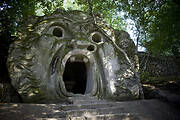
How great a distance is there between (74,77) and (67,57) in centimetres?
416

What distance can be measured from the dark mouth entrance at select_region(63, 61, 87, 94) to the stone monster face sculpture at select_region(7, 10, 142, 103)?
262 cm

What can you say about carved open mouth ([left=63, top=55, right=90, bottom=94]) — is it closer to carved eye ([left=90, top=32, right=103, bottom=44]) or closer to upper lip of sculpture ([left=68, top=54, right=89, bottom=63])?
upper lip of sculpture ([left=68, top=54, right=89, bottom=63])

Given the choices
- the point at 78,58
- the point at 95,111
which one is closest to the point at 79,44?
the point at 78,58

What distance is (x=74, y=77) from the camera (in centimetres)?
957

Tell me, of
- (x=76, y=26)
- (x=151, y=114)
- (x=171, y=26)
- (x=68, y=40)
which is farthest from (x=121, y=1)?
Result: (x=151, y=114)


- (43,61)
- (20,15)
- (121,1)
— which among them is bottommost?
(43,61)

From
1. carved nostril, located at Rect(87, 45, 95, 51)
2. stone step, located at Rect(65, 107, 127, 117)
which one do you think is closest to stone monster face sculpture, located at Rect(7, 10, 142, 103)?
carved nostril, located at Rect(87, 45, 95, 51)

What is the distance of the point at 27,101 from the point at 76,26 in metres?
3.89

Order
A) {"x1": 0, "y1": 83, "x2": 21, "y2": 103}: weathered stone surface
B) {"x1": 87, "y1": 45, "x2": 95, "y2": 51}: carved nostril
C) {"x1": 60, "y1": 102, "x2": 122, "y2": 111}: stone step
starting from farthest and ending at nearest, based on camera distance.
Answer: {"x1": 87, "y1": 45, "x2": 95, "y2": 51}: carved nostril, {"x1": 0, "y1": 83, "x2": 21, "y2": 103}: weathered stone surface, {"x1": 60, "y1": 102, "x2": 122, "y2": 111}: stone step

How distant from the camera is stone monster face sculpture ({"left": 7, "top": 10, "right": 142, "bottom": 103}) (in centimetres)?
479

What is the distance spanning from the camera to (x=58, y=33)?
662 centimetres

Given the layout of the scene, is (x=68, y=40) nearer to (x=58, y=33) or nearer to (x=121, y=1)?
(x=58, y=33)

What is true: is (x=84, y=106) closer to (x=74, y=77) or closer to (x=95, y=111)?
(x=95, y=111)

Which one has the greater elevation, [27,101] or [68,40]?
[68,40]
